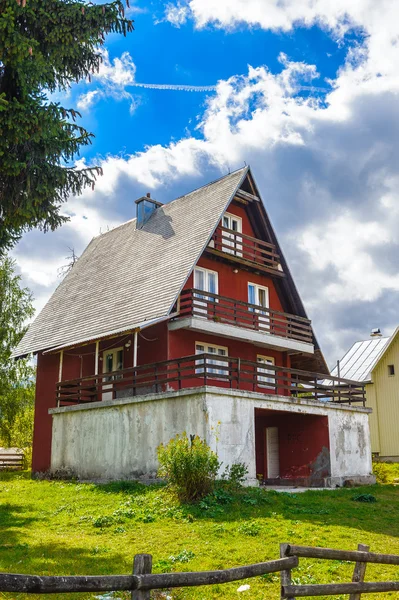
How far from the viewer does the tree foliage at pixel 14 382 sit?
35281 mm

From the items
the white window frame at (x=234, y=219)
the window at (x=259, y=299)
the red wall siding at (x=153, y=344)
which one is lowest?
the red wall siding at (x=153, y=344)

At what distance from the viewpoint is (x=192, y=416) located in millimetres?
18078

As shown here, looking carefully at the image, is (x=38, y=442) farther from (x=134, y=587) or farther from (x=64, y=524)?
(x=134, y=587)

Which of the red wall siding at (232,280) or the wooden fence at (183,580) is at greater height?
the red wall siding at (232,280)

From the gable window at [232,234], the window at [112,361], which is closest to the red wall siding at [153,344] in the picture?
the window at [112,361]

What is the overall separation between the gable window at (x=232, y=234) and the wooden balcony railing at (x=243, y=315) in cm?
225

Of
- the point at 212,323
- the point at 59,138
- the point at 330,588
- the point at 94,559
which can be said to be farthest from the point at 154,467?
the point at 330,588

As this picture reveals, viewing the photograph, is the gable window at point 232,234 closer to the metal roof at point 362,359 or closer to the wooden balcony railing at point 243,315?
the wooden balcony railing at point 243,315

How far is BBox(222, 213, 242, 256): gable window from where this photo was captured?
25.4 metres

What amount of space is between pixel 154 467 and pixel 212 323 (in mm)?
6092

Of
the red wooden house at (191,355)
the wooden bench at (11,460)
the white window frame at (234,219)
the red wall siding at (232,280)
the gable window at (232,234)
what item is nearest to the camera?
the red wooden house at (191,355)

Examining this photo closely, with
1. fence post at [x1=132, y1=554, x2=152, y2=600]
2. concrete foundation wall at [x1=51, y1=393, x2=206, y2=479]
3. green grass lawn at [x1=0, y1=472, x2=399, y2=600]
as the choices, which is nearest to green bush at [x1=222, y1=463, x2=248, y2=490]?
green grass lawn at [x1=0, y1=472, x2=399, y2=600]

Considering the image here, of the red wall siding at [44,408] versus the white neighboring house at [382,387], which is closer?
the red wall siding at [44,408]

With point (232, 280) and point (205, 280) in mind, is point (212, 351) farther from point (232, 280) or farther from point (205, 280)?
point (232, 280)
